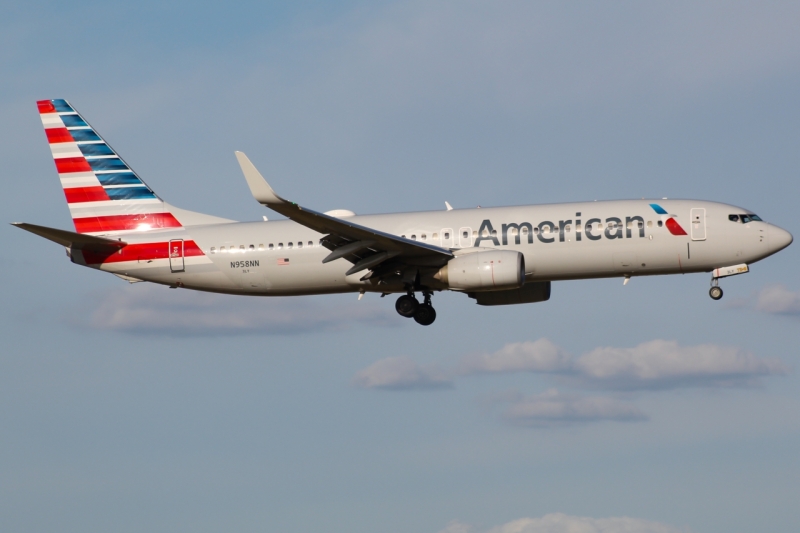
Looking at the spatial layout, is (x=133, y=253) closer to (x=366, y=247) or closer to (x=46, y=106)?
(x=46, y=106)

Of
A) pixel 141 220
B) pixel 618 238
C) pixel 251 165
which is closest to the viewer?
pixel 251 165

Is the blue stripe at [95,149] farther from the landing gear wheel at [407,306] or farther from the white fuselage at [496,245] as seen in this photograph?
the landing gear wheel at [407,306]

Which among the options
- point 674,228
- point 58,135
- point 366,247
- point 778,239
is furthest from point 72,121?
point 778,239

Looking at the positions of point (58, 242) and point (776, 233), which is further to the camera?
point (58, 242)

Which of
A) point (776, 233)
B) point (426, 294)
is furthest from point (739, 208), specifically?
point (426, 294)

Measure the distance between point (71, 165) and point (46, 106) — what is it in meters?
3.21

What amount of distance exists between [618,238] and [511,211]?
415 cm

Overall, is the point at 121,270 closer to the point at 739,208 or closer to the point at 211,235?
the point at 211,235

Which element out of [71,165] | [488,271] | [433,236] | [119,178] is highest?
[71,165]

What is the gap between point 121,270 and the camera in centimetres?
4259

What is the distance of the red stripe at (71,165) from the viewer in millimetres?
45844

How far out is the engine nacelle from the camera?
37.5 m

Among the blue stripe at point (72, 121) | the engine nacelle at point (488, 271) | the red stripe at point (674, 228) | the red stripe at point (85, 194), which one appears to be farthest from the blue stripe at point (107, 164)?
the red stripe at point (674, 228)

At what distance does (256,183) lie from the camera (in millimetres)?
33656
